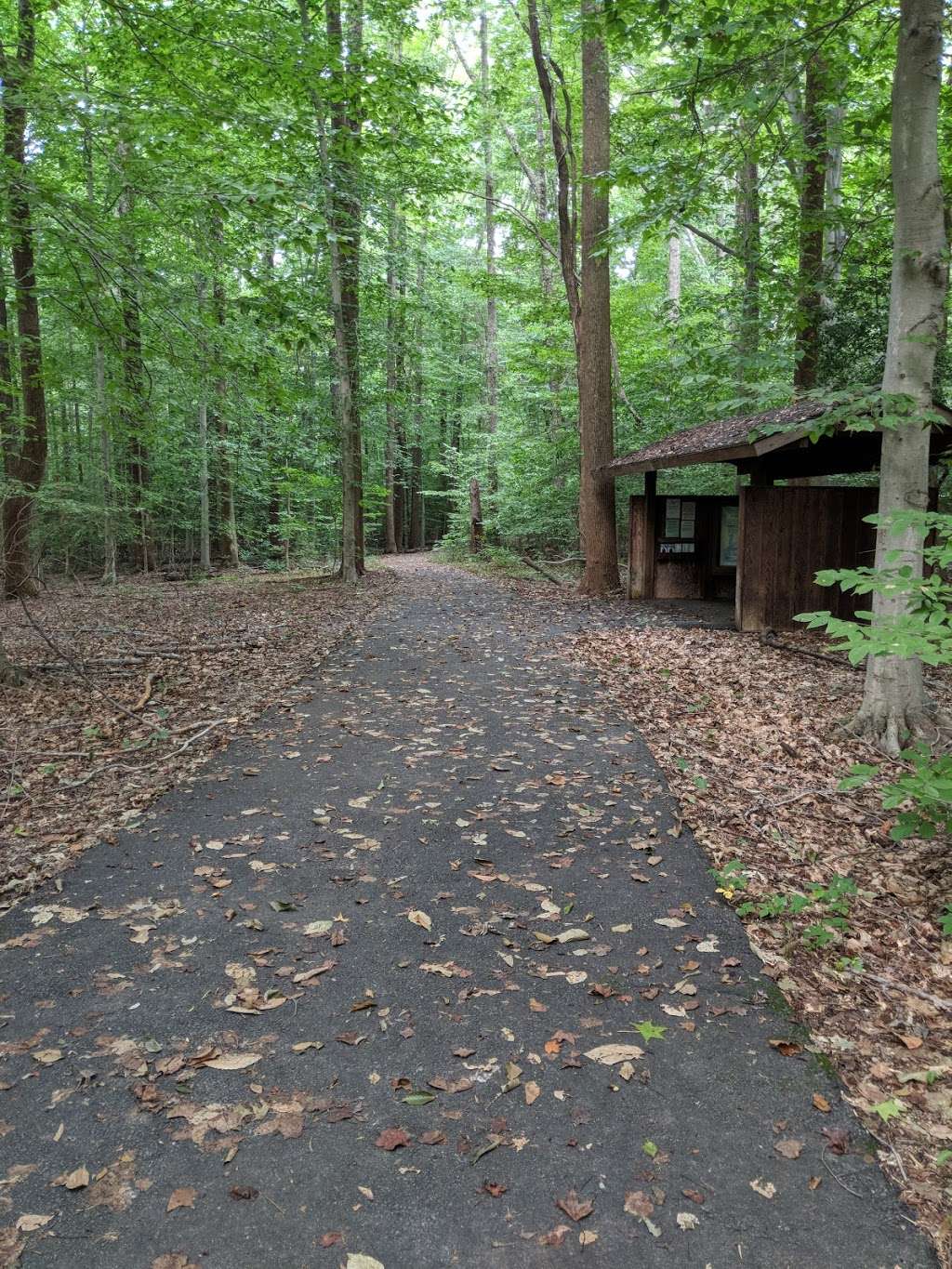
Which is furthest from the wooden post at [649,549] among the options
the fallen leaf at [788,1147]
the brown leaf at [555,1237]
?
the brown leaf at [555,1237]

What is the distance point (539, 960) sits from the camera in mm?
3324

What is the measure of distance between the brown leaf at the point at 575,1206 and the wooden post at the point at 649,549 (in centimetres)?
1260

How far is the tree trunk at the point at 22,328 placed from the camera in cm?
601

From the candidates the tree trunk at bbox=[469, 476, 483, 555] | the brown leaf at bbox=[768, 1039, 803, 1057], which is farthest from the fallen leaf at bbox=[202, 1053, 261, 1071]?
the tree trunk at bbox=[469, 476, 483, 555]

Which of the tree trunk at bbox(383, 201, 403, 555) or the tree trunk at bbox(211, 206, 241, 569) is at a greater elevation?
the tree trunk at bbox(383, 201, 403, 555)

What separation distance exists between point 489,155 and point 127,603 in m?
19.2

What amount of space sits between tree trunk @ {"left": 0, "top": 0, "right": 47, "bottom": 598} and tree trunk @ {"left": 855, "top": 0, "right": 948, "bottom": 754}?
628 centimetres

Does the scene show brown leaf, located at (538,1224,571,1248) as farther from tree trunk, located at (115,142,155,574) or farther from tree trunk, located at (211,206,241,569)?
tree trunk, located at (211,206,241,569)

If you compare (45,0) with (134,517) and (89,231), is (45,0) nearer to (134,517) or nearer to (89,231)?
(89,231)

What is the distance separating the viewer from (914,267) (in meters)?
5.27

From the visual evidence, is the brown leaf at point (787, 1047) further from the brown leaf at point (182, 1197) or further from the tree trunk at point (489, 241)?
the tree trunk at point (489, 241)

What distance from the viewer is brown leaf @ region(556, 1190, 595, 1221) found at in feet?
6.88

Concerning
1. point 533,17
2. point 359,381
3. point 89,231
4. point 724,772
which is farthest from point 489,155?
point 724,772

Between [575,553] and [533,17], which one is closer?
[533,17]
